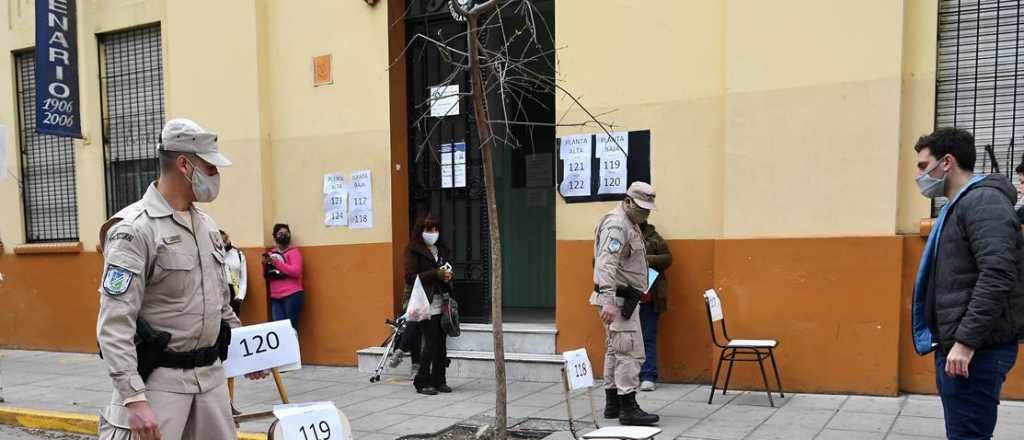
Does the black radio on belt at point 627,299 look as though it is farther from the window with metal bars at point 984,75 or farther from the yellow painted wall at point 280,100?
the yellow painted wall at point 280,100

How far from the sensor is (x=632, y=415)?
538 cm

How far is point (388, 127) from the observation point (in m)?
8.14

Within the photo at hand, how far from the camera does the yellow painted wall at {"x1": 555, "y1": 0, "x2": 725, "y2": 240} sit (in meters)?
6.66

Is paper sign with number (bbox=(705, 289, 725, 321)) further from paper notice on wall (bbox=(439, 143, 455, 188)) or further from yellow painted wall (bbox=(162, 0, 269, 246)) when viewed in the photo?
yellow painted wall (bbox=(162, 0, 269, 246))

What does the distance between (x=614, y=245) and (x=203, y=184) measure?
10.2ft

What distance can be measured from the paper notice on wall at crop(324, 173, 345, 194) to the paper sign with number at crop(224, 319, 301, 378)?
4458mm

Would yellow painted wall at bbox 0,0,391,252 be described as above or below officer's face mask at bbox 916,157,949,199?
above

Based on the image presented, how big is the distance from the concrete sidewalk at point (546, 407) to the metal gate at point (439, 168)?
56.7 inches

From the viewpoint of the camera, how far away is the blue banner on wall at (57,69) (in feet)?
29.8

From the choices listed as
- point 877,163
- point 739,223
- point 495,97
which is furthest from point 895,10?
point 495,97

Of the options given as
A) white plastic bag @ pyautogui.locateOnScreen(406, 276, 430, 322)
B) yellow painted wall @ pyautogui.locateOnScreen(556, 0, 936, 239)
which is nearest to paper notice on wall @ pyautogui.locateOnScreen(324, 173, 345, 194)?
white plastic bag @ pyautogui.locateOnScreen(406, 276, 430, 322)

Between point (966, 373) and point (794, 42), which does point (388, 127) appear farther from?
point (966, 373)

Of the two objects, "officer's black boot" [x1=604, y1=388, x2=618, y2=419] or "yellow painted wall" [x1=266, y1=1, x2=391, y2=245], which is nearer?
"officer's black boot" [x1=604, y1=388, x2=618, y2=419]

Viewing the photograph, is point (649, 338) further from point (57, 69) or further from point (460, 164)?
point (57, 69)
